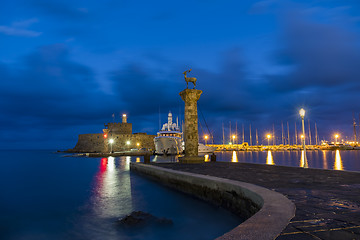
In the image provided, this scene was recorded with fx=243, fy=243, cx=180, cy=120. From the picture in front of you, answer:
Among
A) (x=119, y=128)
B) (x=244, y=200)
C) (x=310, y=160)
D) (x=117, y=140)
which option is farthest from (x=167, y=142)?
(x=119, y=128)

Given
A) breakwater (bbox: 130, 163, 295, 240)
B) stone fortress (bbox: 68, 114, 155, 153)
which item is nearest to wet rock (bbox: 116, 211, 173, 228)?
breakwater (bbox: 130, 163, 295, 240)

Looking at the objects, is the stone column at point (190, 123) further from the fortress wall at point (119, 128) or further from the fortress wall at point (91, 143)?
the fortress wall at point (91, 143)

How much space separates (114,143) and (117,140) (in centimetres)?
170

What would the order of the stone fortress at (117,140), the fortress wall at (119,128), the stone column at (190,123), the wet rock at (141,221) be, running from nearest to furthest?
the wet rock at (141,221) → the stone column at (190,123) → the stone fortress at (117,140) → the fortress wall at (119,128)

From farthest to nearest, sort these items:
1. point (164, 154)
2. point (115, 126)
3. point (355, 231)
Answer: point (115, 126) → point (164, 154) → point (355, 231)

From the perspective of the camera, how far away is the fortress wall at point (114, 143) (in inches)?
3954

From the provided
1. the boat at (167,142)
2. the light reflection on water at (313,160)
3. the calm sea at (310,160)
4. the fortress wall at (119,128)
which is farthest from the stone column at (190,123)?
the fortress wall at (119,128)

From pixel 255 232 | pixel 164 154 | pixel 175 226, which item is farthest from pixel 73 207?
pixel 164 154

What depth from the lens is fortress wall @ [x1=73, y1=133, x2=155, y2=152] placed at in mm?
100438

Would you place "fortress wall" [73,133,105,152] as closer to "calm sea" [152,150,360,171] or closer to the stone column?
"calm sea" [152,150,360,171]

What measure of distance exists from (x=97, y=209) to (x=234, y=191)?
7.37 meters

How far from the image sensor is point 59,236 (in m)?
8.59

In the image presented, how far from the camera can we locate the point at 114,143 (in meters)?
99.9

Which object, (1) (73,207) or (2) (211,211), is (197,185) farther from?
(1) (73,207)
